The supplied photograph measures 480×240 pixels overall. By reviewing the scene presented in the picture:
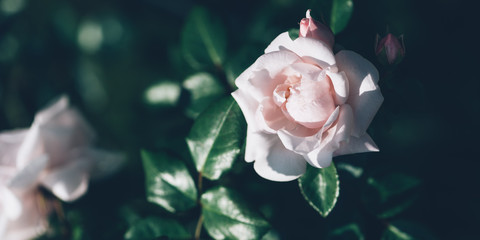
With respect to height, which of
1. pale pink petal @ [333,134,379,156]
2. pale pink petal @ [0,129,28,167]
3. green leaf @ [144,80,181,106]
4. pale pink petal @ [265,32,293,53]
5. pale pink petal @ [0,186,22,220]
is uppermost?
pale pink petal @ [265,32,293,53]

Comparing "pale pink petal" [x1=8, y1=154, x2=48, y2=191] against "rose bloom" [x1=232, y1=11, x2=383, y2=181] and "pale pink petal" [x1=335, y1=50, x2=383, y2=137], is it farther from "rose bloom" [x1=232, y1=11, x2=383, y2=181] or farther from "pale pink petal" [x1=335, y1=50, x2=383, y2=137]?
"pale pink petal" [x1=335, y1=50, x2=383, y2=137]

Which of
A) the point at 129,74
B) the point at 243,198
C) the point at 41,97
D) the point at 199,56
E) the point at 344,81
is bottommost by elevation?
the point at 129,74

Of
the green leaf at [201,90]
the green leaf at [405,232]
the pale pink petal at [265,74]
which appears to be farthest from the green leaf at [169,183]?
the green leaf at [405,232]

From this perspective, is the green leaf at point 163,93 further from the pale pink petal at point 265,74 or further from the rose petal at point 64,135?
the pale pink petal at point 265,74

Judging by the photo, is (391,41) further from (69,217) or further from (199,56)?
(69,217)

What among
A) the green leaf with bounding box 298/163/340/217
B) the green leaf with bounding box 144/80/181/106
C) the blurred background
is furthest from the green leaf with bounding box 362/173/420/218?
the green leaf with bounding box 144/80/181/106

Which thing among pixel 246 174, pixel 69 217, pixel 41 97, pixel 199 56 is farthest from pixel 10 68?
pixel 246 174
